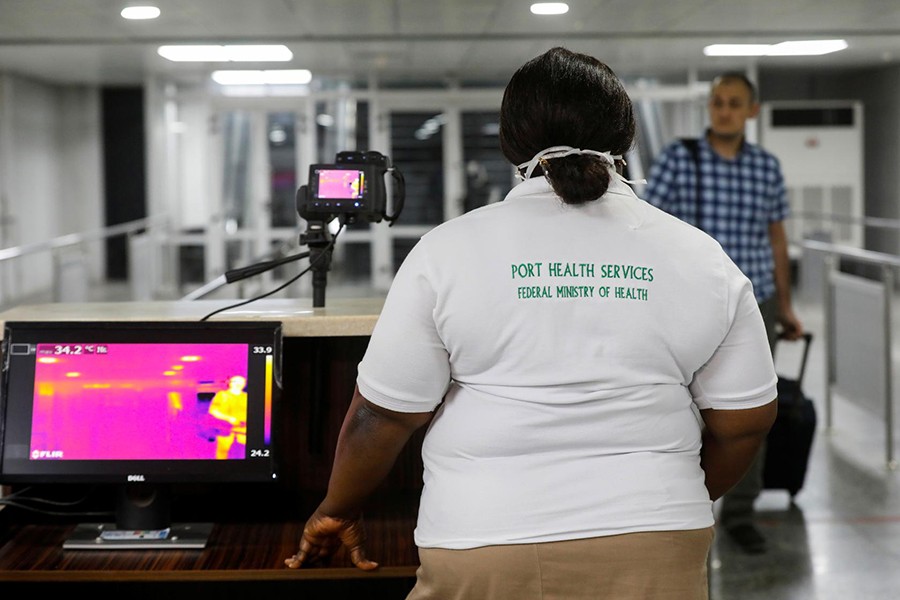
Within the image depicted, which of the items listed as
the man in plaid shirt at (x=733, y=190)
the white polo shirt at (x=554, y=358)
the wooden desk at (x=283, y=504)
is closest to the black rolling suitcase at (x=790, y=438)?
the man in plaid shirt at (x=733, y=190)

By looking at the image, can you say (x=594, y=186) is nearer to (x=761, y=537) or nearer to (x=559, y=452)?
(x=559, y=452)

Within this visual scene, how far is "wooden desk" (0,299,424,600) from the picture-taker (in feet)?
5.77

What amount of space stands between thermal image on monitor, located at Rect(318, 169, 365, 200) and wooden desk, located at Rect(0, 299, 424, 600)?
0.22m

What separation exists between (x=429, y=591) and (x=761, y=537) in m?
2.58

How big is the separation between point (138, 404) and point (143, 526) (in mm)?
224

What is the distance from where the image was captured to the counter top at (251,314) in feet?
6.22

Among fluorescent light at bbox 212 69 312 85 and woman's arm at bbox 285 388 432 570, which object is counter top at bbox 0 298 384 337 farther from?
fluorescent light at bbox 212 69 312 85

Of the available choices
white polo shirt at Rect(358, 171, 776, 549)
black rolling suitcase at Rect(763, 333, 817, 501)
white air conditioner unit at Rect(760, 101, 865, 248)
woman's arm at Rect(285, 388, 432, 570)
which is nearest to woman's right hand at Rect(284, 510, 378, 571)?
woman's arm at Rect(285, 388, 432, 570)

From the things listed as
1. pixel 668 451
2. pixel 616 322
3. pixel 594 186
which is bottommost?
pixel 668 451

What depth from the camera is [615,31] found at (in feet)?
29.3

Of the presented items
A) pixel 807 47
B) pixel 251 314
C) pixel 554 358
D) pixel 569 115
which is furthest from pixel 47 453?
pixel 807 47

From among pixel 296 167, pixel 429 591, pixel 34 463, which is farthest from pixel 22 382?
pixel 296 167

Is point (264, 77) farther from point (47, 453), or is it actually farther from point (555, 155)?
point (555, 155)

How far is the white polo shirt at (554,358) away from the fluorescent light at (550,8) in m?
6.43
